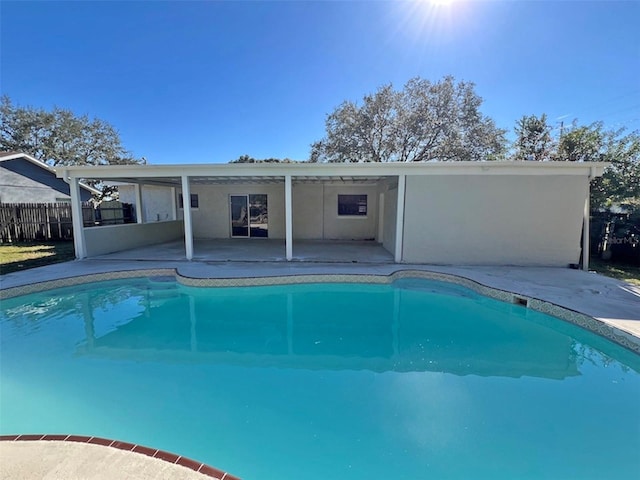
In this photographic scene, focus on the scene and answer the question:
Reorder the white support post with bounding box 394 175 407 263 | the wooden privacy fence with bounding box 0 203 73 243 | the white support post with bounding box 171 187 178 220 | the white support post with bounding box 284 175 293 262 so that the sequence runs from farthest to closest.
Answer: the white support post with bounding box 171 187 178 220
the wooden privacy fence with bounding box 0 203 73 243
the white support post with bounding box 284 175 293 262
the white support post with bounding box 394 175 407 263

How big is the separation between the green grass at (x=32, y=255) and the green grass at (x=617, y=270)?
52.0 feet

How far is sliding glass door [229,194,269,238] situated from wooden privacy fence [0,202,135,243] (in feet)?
15.7

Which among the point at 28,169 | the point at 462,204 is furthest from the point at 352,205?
the point at 28,169

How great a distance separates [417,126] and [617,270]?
13.8 m

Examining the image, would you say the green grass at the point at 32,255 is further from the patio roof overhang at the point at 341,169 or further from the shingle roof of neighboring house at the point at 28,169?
the shingle roof of neighboring house at the point at 28,169

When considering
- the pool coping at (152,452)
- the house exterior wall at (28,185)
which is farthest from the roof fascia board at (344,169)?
the house exterior wall at (28,185)

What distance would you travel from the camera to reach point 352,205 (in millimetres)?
12984

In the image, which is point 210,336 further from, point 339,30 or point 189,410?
point 339,30

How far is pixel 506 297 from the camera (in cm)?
626

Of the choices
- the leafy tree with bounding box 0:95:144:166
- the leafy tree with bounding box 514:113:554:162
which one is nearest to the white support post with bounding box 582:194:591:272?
the leafy tree with bounding box 514:113:554:162

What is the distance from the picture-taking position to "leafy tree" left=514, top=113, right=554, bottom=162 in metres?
16.1

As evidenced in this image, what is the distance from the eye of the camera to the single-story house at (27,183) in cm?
1534

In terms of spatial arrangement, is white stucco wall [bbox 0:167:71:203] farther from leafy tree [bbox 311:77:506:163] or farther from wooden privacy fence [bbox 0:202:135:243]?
leafy tree [bbox 311:77:506:163]

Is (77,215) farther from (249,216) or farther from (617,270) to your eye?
(617,270)
